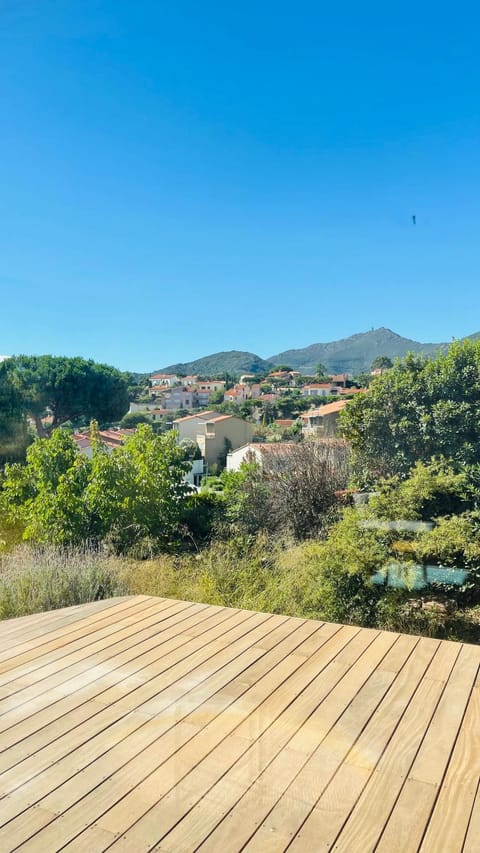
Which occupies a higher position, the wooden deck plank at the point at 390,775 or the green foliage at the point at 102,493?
the green foliage at the point at 102,493

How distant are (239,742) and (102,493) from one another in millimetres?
4092

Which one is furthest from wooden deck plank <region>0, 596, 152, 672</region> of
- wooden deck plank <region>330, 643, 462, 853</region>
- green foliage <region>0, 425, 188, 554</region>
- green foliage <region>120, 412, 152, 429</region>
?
green foliage <region>120, 412, 152, 429</region>

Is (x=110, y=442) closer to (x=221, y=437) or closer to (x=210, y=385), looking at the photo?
(x=221, y=437)

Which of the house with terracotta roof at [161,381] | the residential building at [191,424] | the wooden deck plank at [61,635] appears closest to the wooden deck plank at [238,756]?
the wooden deck plank at [61,635]

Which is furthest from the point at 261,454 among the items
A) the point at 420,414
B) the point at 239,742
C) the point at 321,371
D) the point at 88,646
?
the point at 239,742

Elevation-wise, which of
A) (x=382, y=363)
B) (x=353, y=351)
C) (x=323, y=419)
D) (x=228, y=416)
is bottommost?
(x=323, y=419)

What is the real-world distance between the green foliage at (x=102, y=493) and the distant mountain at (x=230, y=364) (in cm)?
122

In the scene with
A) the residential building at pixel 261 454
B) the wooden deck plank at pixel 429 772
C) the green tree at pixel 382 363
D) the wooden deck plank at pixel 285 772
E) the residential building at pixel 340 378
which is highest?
the green tree at pixel 382 363

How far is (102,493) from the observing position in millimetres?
5508

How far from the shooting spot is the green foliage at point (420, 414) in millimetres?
4570

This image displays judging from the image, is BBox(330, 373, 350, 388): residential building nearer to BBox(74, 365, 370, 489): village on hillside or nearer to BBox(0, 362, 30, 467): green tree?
BBox(74, 365, 370, 489): village on hillside

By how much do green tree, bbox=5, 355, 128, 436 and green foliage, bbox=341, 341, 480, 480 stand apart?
8.69ft

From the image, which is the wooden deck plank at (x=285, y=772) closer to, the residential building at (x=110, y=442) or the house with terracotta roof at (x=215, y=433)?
the residential building at (x=110, y=442)

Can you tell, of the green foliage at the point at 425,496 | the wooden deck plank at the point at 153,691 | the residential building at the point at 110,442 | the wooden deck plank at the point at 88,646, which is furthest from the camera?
the residential building at the point at 110,442
